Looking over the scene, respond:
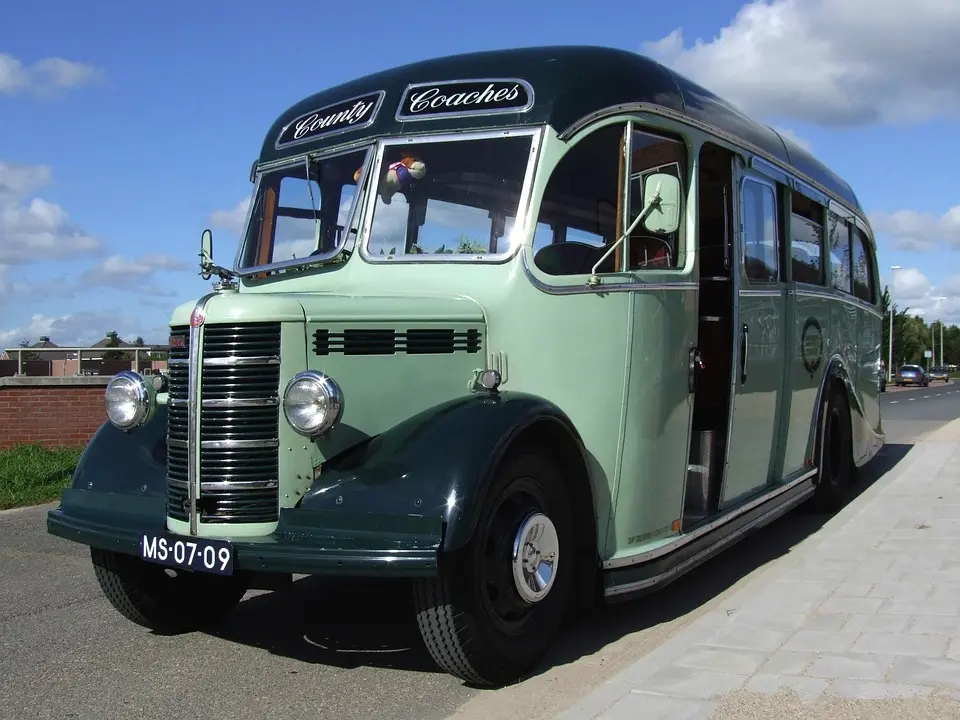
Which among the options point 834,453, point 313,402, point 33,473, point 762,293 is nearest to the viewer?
point 313,402

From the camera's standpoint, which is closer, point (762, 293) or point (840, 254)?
A: point (762, 293)

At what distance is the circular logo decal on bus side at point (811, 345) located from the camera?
7.32 m

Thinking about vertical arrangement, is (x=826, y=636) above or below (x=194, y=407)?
below

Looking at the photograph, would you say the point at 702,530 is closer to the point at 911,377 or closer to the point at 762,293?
the point at 762,293

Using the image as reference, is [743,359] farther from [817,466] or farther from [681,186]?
[817,466]

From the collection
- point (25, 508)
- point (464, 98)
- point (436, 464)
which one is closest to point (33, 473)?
point (25, 508)

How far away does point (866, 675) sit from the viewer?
157 inches

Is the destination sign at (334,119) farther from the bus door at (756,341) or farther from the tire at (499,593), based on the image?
the bus door at (756,341)

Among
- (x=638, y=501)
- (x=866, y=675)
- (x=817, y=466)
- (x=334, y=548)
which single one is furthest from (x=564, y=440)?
(x=817, y=466)

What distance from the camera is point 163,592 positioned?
5.03 meters

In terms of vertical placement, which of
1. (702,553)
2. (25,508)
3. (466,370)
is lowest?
(25,508)

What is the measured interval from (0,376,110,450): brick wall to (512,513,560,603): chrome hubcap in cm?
1115

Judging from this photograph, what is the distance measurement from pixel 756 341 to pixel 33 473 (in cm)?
852

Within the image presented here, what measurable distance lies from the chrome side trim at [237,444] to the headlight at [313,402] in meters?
0.14
